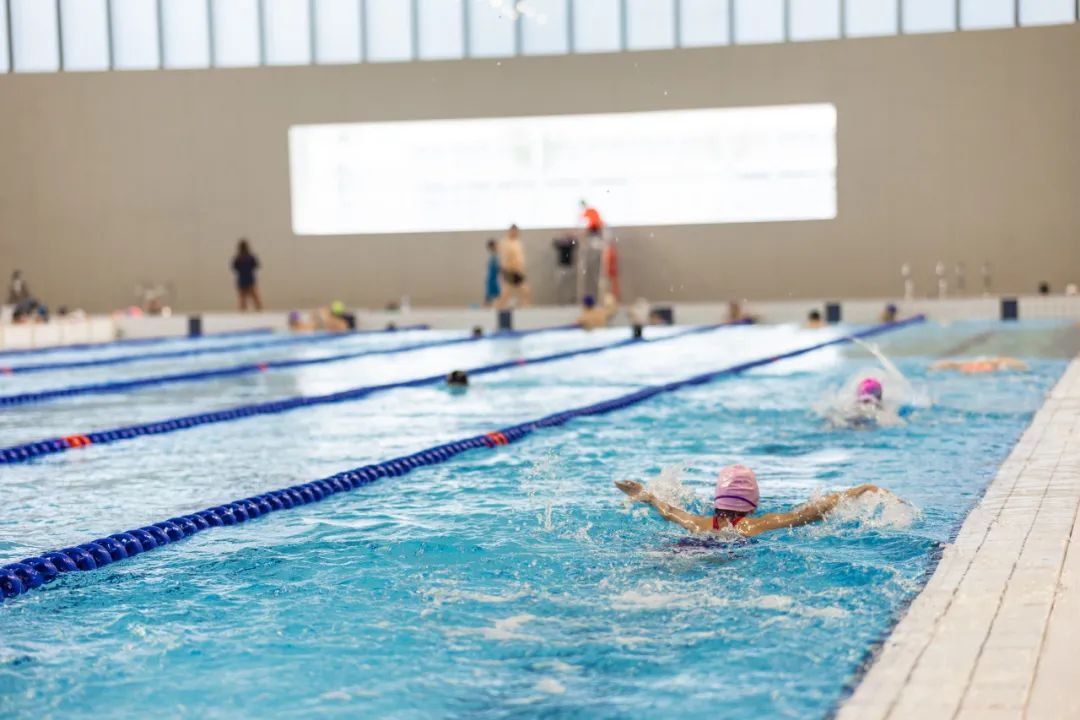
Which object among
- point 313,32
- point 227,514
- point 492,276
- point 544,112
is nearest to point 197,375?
point 227,514

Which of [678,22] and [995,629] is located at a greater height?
[678,22]

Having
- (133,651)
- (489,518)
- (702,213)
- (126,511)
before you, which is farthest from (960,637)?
(702,213)

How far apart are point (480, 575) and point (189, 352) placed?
10.4m

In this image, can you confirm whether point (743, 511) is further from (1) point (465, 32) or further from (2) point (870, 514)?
(1) point (465, 32)

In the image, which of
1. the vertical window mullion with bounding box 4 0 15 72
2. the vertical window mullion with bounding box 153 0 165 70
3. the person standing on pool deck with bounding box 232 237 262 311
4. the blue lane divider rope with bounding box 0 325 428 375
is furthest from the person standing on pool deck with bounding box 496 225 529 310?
the vertical window mullion with bounding box 4 0 15 72

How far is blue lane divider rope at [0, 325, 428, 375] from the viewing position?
12.1 meters

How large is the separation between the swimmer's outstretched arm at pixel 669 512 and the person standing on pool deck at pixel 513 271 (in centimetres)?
1281

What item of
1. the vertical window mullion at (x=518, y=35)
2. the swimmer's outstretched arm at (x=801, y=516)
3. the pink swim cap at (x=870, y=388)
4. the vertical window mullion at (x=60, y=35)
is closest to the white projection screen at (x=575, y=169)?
the vertical window mullion at (x=518, y=35)

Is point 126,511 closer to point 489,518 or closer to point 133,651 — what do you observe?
point 489,518

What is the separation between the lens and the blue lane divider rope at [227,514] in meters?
3.93

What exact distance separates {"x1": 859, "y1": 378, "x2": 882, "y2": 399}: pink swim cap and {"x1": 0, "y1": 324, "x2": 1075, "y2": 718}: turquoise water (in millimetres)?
219

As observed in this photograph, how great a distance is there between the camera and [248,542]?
4.46m

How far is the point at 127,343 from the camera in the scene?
15.9 metres

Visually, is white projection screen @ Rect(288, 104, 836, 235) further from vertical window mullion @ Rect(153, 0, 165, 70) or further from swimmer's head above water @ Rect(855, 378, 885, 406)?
swimmer's head above water @ Rect(855, 378, 885, 406)
